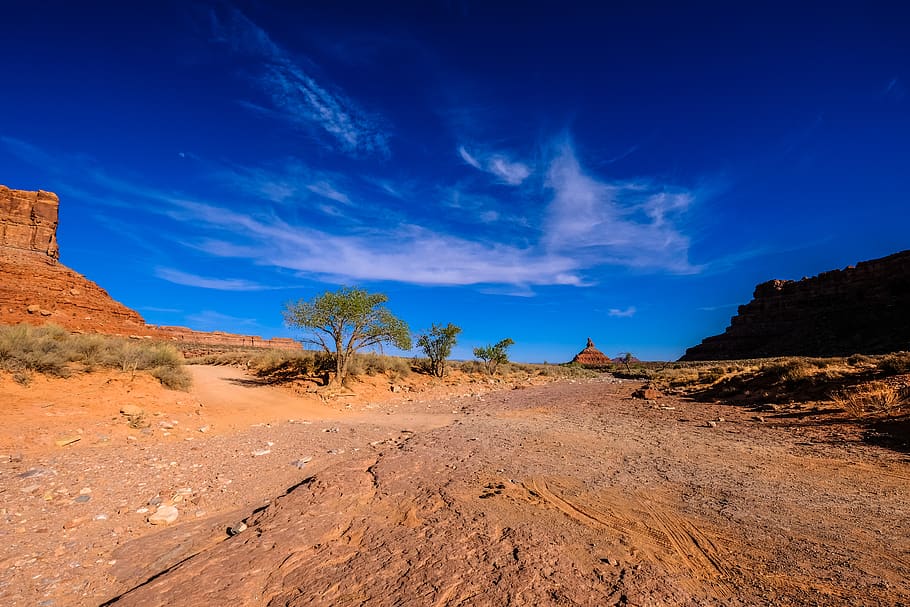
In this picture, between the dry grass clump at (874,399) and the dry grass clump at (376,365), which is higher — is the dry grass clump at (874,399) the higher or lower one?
the lower one

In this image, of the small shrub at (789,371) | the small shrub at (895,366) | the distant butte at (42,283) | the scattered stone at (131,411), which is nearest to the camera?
the scattered stone at (131,411)

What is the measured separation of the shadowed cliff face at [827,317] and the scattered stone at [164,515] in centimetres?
6556

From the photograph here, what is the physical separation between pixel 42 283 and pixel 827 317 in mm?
114906

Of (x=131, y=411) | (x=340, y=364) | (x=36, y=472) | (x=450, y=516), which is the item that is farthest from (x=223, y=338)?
(x=450, y=516)

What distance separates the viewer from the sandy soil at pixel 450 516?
8.70 ft

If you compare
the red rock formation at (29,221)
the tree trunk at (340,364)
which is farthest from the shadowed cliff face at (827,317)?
the red rock formation at (29,221)

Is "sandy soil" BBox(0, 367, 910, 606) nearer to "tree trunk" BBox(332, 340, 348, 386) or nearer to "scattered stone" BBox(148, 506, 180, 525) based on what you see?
"scattered stone" BBox(148, 506, 180, 525)

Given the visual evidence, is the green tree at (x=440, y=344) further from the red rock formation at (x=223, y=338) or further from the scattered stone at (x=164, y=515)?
the red rock formation at (x=223, y=338)

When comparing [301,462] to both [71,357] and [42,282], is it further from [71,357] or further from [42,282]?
[42,282]

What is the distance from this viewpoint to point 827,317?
230ft

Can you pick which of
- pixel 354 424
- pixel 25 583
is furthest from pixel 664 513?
pixel 354 424

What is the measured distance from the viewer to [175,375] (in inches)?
490

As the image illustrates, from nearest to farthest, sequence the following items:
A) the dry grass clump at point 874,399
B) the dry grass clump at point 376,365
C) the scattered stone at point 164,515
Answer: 1. the scattered stone at point 164,515
2. the dry grass clump at point 874,399
3. the dry grass clump at point 376,365

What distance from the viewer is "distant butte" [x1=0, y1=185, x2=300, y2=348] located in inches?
1287
